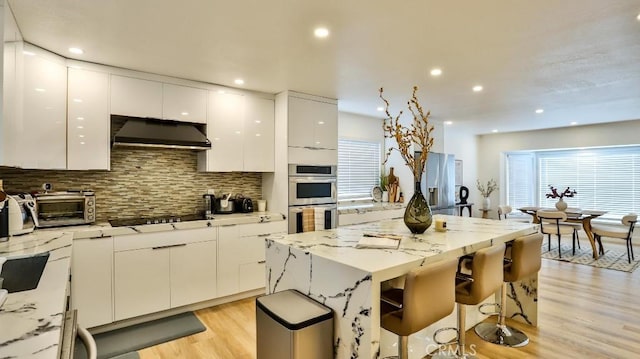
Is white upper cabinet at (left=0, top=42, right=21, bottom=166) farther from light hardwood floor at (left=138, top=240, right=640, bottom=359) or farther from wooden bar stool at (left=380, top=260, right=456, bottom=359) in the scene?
wooden bar stool at (left=380, top=260, right=456, bottom=359)

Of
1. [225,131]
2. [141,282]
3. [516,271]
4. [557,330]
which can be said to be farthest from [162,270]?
[557,330]

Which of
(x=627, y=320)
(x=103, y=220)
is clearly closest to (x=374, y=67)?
(x=103, y=220)

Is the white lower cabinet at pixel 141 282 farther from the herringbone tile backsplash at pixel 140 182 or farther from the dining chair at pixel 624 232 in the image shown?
the dining chair at pixel 624 232

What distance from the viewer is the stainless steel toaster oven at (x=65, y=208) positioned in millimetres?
2846

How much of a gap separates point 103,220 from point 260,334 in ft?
7.76

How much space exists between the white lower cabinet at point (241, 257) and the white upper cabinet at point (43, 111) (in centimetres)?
160

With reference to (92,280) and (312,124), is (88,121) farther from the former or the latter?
(312,124)

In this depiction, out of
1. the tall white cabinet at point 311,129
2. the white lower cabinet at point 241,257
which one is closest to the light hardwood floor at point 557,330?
the white lower cabinet at point 241,257

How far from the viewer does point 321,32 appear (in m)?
2.39

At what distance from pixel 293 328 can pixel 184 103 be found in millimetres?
2732

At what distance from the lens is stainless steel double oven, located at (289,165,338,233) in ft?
13.2

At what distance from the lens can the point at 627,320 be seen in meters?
3.12

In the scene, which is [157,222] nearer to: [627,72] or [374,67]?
[374,67]

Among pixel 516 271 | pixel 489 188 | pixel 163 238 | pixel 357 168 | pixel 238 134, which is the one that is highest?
pixel 238 134
